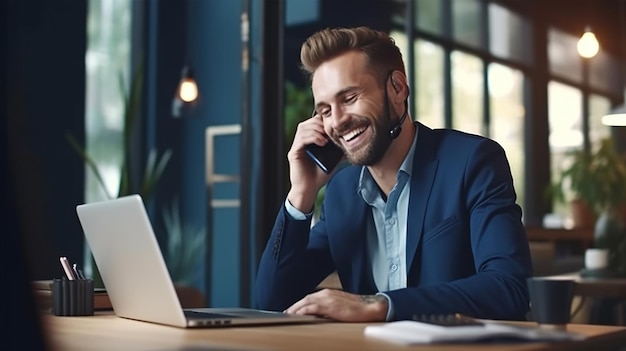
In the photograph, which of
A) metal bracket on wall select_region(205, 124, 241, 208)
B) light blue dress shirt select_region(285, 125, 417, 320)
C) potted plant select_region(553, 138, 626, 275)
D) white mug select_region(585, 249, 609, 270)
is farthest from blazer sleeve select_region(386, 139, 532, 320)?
potted plant select_region(553, 138, 626, 275)

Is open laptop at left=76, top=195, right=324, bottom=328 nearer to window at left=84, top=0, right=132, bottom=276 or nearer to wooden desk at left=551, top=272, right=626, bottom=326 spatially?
wooden desk at left=551, top=272, right=626, bottom=326

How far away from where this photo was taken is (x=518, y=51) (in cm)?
795

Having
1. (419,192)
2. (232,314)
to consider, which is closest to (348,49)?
(419,192)

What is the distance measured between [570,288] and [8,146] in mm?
1112

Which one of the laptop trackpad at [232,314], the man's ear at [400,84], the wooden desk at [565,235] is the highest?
the man's ear at [400,84]

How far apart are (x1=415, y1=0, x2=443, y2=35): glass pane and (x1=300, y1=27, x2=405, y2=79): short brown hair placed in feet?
13.0

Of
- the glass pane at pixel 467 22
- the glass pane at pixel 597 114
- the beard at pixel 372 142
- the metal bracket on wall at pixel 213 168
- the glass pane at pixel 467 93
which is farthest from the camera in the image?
the glass pane at pixel 597 114

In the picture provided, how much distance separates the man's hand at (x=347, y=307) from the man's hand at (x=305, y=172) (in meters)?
0.64

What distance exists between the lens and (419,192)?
2266 millimetres

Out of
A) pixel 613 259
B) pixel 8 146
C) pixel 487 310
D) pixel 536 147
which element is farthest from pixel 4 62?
pixel 536 147

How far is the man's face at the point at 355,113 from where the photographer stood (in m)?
2.42

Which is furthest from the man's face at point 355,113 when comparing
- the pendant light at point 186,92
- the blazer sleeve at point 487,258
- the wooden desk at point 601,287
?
the pendant light at point 186,92

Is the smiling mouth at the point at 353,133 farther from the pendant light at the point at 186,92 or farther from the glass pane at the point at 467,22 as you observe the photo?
the glass pane at the point at 467,22

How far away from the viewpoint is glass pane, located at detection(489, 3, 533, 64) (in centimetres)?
770
